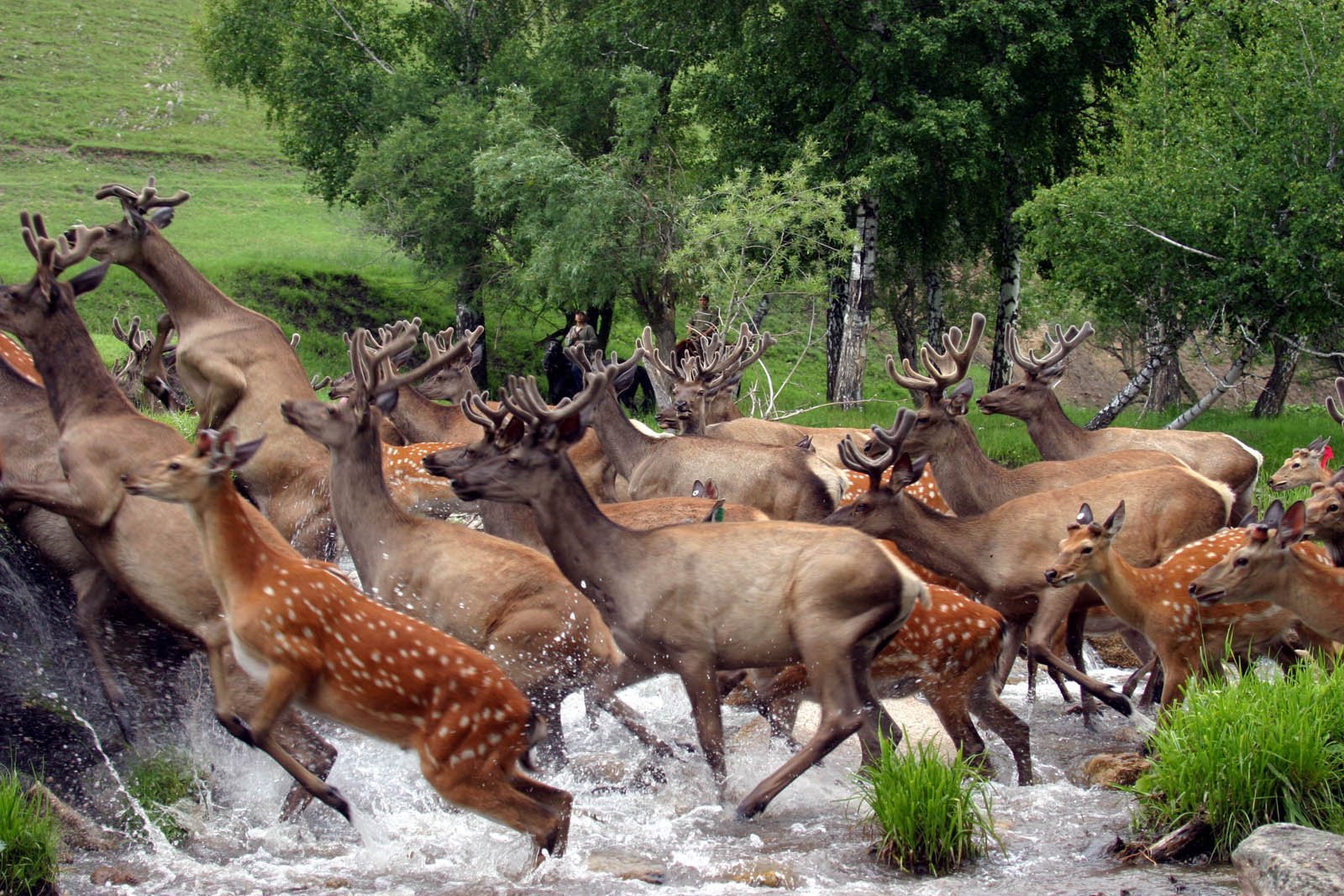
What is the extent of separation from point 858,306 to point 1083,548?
15387 millimetres

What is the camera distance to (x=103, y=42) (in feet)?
186

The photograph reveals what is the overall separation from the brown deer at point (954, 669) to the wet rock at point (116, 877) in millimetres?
3418

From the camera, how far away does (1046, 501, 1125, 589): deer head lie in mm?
8359

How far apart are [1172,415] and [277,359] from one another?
16790 mm

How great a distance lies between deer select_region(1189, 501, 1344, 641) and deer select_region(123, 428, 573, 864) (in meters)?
3.71

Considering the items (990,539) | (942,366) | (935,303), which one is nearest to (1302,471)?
(942,366)

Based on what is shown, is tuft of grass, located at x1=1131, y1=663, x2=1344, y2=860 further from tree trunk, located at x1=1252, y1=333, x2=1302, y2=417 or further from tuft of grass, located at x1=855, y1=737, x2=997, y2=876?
tree trunk, located at x1=1252, y1=333, x2=1302, y2=417

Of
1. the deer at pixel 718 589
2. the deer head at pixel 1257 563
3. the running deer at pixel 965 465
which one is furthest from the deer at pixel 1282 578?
the running deer at pixel 965 465

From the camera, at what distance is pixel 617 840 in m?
7.22

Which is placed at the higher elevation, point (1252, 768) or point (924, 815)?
point (1252, 768)

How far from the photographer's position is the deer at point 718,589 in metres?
7.23

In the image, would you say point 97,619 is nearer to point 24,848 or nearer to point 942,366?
point 24,848

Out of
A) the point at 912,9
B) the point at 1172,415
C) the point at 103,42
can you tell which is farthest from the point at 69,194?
the point at 1172,415

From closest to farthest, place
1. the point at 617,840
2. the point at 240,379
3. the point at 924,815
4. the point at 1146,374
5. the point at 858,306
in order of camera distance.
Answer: the point at 924,815 → the point at 617,840 → the point at 240,379 → the point at 1146,374 → the point at 858,306
